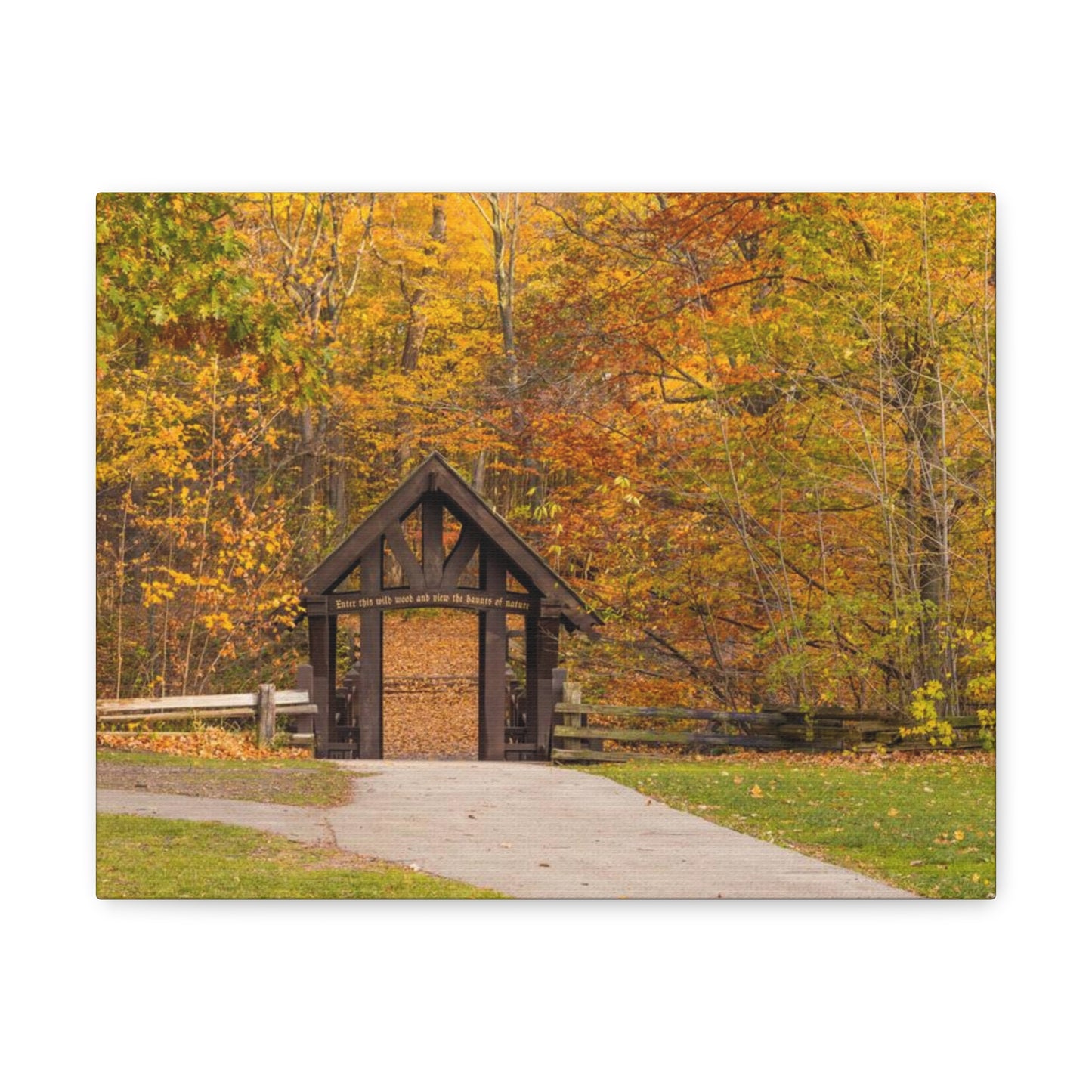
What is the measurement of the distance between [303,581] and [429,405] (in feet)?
4.07

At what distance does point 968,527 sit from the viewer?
877 centimetres

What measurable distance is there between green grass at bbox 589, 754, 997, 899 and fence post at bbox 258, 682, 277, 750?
1.88 metres

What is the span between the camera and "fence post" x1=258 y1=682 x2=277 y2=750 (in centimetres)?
901

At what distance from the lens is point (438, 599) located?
30.7 ft

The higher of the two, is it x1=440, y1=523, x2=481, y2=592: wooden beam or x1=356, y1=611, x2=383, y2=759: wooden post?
x1=440, y1=523, x2=481, y2=592: wooden beam

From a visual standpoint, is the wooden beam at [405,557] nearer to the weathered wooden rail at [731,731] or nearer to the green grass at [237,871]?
the weathered wooden rail at [731,731]

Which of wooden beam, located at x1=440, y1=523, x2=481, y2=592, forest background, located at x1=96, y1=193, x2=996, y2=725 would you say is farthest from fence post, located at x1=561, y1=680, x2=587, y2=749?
wooden beam, located at x1=440, y1=523, x2=481, y2=592

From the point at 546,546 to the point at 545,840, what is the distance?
1785 mm

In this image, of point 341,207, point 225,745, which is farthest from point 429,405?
point 225,745

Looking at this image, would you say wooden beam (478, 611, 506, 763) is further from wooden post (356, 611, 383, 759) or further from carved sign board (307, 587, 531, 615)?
wooden post (356, 611, 383, 759)

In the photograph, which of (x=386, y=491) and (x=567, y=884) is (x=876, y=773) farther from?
(x=386, y=491)

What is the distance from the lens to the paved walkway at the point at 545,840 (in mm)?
8266

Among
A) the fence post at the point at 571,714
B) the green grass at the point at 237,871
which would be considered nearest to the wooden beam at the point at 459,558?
the fence post at the point at 571,714

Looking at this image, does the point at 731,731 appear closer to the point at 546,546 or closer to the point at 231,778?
the point at 546,546
